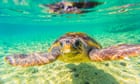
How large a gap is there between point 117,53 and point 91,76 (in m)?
1.19

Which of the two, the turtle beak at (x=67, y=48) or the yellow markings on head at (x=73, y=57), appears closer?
the turtle beak at (x=67, y=48)

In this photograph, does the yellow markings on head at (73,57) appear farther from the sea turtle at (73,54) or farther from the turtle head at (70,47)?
the turtle head at (70,47)

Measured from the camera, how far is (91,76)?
6.32 m

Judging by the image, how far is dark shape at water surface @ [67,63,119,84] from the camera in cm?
595

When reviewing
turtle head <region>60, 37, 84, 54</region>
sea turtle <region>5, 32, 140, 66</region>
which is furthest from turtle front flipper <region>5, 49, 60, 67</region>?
turtle head <region>60, 37, 84, 54</region>

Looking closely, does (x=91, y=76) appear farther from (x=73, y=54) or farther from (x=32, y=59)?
(x=32, y=59)

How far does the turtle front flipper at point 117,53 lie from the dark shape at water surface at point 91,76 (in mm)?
609

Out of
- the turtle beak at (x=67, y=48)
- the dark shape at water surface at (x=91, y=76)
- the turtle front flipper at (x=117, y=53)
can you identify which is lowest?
the dark shape at water surface at (x=91, y=76)

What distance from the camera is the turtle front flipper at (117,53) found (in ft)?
18.4

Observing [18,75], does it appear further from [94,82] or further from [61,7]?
[61,7]

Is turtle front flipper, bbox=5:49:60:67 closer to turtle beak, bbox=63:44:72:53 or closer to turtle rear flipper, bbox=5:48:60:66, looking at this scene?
turtle rear flipper, bbox=5:48:60:66

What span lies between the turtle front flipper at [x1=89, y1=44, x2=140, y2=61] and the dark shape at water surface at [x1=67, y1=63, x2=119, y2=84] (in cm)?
61

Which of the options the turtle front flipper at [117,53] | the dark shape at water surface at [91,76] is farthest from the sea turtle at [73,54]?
the dark shape at water surface at [91,76]

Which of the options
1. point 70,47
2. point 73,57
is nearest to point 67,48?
point 70,47
